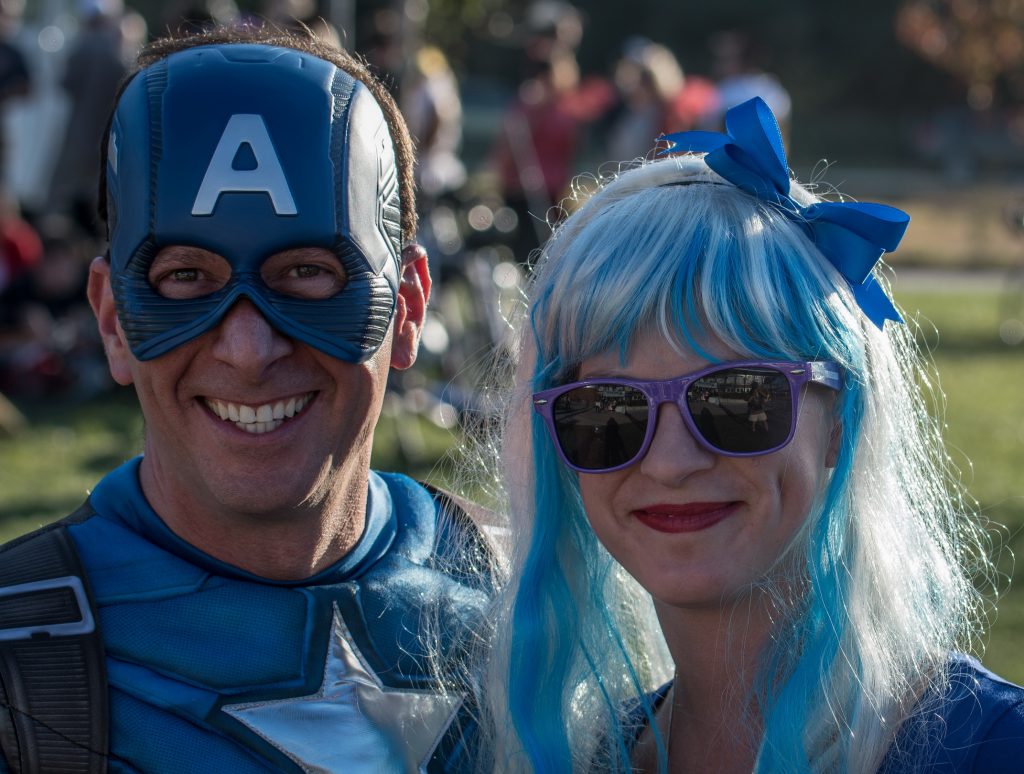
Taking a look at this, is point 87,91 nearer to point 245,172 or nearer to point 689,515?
point 245,172

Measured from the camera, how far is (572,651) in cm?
227

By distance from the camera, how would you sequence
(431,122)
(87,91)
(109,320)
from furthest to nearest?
1. (87,91)
2. (431,122)
3. (109,320)

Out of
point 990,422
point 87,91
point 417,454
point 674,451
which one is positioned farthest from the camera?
point 87,91

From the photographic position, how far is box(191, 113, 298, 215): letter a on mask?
6.69 ft

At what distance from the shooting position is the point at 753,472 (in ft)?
6.51

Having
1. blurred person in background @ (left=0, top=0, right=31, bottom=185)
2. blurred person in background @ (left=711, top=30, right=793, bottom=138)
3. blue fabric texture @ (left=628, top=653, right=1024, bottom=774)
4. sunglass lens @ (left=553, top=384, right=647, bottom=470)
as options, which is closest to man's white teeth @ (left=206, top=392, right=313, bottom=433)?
sunglass lens @ (left=553, top=384, right=647, bottom=470)

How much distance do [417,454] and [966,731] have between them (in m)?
4.97

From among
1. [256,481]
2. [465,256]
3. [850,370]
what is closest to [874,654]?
[850,370]

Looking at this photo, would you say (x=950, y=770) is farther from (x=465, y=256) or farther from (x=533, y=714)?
(x=465, y=256)

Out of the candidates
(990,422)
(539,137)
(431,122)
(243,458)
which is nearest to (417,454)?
(431,122)

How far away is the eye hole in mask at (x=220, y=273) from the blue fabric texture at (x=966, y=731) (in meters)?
1.09

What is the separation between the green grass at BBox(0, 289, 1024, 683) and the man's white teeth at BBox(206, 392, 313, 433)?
2.72m

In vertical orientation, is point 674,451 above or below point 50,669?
above

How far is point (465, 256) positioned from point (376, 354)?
5824 mm
